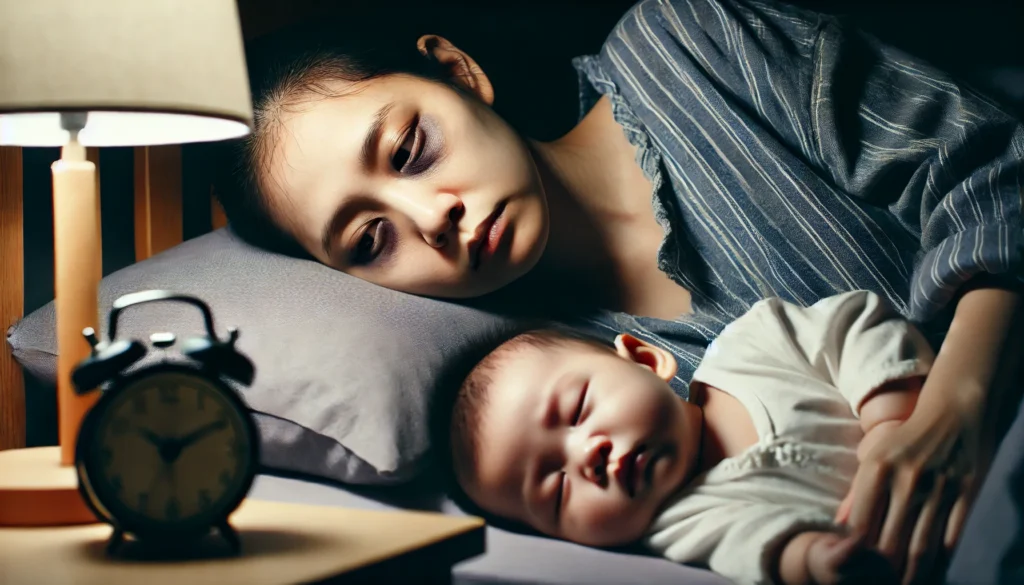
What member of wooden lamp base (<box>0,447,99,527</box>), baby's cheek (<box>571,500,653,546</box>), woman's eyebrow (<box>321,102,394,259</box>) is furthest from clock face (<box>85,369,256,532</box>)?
woman's eyebrow (<box>321,102,394,259</box>)

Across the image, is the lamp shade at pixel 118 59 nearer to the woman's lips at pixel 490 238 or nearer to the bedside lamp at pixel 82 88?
the bedside lamp at pixel 82 88

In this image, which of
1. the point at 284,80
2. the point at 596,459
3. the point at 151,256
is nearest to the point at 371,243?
the point at 284,80

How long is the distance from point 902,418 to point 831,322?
0.45ft

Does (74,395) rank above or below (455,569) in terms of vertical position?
above

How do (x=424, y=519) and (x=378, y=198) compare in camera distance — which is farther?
(x=378, y=198)

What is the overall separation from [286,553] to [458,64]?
81 centimetres

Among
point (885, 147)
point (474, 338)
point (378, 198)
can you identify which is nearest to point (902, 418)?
point (885, 147)

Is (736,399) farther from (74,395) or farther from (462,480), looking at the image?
(74,395)

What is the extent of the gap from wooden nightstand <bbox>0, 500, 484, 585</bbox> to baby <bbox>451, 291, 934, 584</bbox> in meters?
0.15

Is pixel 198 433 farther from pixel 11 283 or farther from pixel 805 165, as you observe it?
pixel 805 165

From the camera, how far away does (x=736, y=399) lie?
1030mm

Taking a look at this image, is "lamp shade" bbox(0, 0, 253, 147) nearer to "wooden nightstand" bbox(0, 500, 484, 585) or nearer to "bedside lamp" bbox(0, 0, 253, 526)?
"bedside lamp" bbox(0, 0, 253, 526)

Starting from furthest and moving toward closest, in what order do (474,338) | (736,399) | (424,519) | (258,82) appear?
(258,82), (474,338), (736,399), (424,519)

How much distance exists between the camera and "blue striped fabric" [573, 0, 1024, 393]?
1.12 m
